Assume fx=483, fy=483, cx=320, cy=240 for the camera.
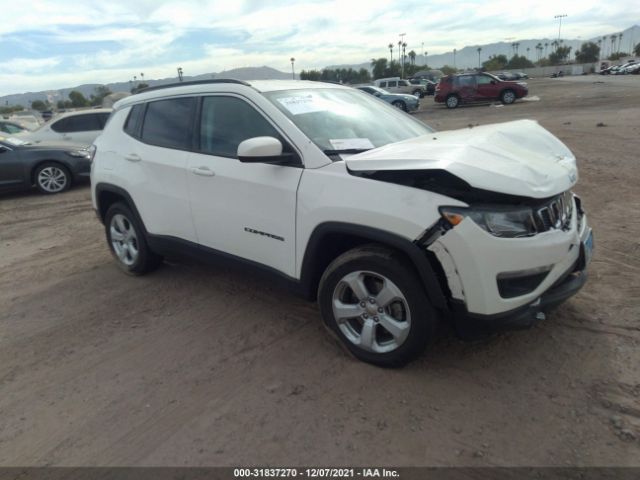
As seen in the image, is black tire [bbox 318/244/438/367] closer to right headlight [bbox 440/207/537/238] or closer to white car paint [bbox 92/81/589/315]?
white car paint [bbox 92/81/589/315]

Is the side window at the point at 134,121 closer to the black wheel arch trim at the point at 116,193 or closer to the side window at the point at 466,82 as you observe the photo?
the black wheel arch trim at the point at 116,193

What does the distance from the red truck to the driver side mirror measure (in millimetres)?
24560

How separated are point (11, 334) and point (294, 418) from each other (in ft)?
8.97

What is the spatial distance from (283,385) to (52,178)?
8.75 m

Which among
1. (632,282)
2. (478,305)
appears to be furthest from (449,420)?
(632,282)

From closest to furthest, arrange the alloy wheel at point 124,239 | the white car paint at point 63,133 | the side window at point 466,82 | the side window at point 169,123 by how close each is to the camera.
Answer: the side window at point 169,123, the alloy wheel at point 124,239, the white car paint at point 63,133, the side window at point 466,82

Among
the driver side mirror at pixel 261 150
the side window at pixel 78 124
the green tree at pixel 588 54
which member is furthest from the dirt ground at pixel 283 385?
the green tree at pixel 588 54

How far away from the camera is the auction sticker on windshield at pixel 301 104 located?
3.44 m

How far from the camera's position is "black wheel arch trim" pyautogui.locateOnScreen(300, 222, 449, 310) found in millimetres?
2639

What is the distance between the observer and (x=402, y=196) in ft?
8.78

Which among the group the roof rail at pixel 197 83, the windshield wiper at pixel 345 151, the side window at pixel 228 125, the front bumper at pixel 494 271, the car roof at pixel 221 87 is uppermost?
the roof rail at pixel 197 83

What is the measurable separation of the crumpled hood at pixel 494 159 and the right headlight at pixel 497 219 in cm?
12

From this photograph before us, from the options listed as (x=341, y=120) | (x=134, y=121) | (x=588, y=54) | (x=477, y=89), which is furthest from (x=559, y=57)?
(x=341, y=120)

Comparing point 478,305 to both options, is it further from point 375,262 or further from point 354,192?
point 354,192
